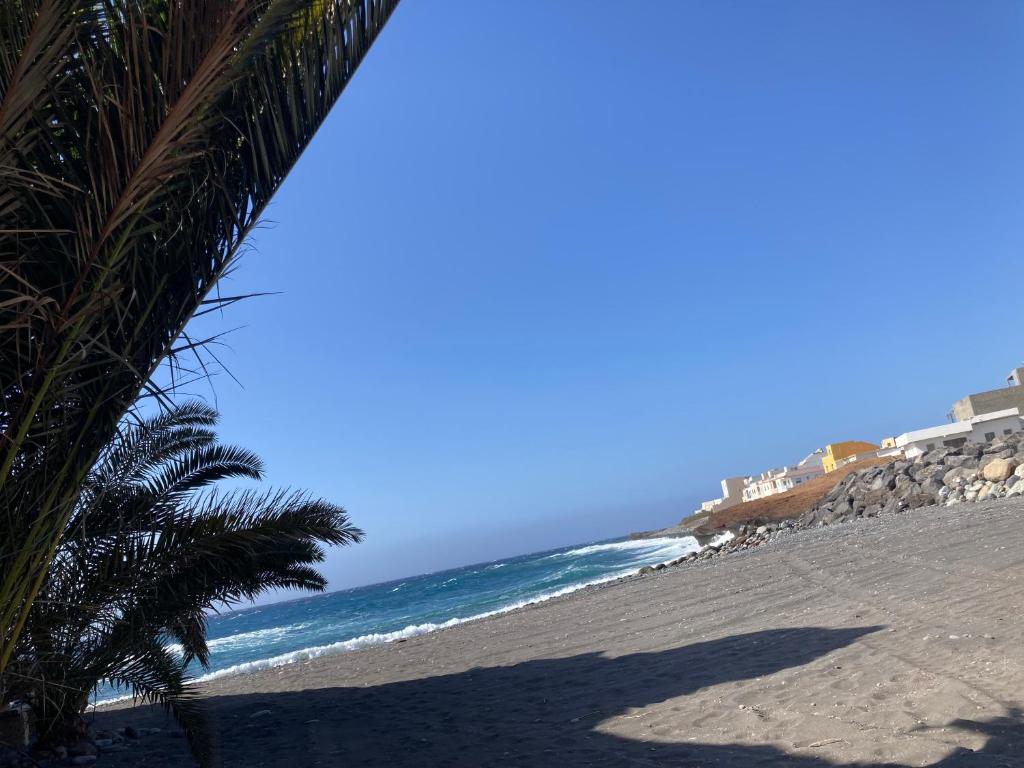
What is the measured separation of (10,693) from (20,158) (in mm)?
2905

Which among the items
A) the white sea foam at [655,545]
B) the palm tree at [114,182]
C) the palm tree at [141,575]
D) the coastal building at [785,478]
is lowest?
the white sea foam at [655,545]

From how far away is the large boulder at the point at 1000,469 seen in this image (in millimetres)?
21688

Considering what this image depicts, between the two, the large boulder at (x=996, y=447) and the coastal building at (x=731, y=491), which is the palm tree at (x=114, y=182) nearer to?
the large boulder at (x=996, y=447)

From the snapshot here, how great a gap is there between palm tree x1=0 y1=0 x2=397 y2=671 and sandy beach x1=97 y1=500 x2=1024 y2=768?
444 cm

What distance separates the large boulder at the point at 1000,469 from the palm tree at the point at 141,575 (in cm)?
2054

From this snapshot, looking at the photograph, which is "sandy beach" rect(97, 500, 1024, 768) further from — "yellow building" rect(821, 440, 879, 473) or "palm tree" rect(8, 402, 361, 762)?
"yellow building" rect(821, 440, 879, 473)

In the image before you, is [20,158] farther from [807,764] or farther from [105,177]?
[807,764]

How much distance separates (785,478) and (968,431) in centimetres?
2651

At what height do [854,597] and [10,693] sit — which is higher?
[10,693]

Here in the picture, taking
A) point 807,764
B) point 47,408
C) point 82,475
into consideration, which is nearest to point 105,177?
point 47,408

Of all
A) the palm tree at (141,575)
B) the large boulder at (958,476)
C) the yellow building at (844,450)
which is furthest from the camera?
the yellow building at (844,450)

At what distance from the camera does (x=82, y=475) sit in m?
3.46

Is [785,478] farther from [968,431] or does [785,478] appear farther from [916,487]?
[916,487]

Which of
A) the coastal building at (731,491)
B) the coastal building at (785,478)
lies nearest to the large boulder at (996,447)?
the coastal building at (785,478)
